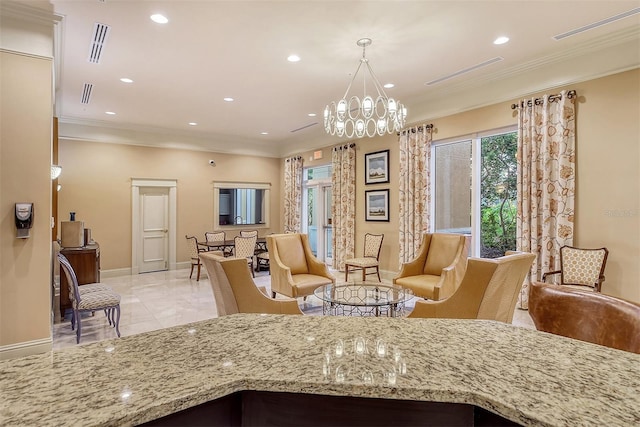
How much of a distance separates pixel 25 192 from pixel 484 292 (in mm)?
4233

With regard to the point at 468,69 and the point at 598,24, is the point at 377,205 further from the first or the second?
the point at 598,24

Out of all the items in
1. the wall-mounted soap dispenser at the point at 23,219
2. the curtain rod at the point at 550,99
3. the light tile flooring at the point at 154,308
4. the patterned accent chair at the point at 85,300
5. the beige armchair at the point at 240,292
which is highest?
the curtain rod at the point at 550,99

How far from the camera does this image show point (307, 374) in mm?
956

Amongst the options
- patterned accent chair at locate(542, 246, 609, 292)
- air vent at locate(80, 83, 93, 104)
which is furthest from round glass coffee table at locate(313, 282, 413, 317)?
air vent at locate(80, 83, 93, 104)

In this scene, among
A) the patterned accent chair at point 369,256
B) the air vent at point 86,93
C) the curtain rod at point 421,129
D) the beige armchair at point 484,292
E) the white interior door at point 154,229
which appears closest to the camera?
the beige armchair at point 484,292

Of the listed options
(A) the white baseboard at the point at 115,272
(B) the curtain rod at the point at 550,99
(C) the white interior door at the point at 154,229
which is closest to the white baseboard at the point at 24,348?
(A) the white baseboard at the point at 115,272

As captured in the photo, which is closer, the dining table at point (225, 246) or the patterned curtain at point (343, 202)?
the dining table at point (225, 246)

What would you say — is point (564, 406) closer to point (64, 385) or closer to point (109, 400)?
point (109, 400)

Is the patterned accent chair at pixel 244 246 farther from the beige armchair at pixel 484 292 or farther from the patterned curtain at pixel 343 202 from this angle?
the beige armchair at pixel 484 292

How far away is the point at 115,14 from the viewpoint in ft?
11.0

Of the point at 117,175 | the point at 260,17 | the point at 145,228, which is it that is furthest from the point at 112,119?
the point at 260,17

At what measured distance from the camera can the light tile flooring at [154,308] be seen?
13.5ft

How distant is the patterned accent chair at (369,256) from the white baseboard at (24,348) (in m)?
4.34

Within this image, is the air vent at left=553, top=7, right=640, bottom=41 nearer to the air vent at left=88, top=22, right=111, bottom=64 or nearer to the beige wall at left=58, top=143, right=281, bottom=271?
the air vent at left=88, top=22, right=111, bottom=64
